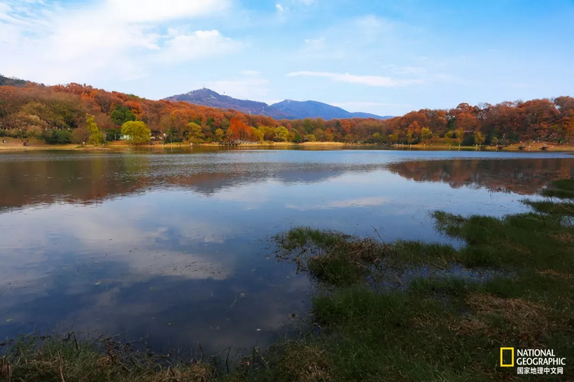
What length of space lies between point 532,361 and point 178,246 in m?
8.99

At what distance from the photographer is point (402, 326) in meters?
5.37

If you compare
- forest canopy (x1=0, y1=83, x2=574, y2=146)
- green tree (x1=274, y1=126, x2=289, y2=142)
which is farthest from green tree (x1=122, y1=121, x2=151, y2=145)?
green tree (x1=274, y1=126, x2=289, y2=142)

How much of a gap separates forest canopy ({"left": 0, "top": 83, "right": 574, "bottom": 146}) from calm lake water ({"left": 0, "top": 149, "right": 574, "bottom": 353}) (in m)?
77.7

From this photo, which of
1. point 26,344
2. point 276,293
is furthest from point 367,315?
point 26,344

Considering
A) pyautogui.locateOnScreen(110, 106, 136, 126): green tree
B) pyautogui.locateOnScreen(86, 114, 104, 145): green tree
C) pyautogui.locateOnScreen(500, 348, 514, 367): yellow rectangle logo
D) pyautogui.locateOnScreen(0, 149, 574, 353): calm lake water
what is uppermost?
pyautogui.locateOnScreen(110, 106, 136, 126): green tree

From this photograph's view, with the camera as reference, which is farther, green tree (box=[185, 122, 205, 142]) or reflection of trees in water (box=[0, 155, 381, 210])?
green tree (box=[185, 122, 205, 142])

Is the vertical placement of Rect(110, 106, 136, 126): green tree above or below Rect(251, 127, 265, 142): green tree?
above

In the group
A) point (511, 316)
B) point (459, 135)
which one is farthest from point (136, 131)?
point (459, 135)

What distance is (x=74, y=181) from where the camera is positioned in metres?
23.1

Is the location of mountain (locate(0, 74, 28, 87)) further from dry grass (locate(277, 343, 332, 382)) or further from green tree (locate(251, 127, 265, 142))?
dry grass (locate(277, 343, 332, 382))

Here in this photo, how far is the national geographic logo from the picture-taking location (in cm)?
385

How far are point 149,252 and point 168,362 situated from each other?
537 centimetres

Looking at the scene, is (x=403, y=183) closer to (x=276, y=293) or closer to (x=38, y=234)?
(x=276, y=293)

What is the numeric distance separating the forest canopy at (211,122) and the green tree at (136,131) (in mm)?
8291
